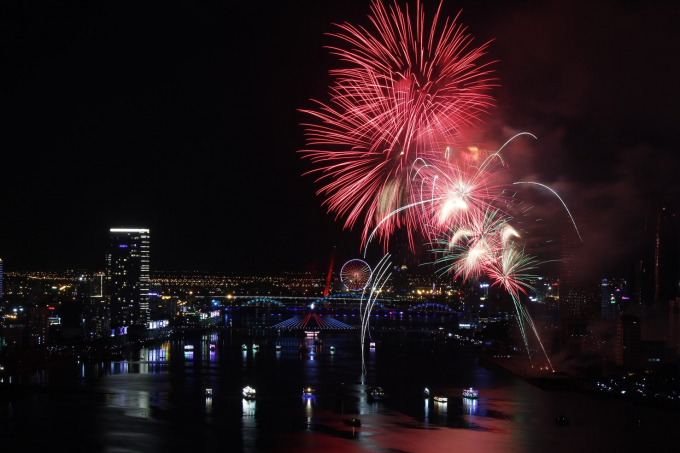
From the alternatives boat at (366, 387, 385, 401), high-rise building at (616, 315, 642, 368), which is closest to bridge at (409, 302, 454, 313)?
high-rise building at (616, 315, 642, 368)

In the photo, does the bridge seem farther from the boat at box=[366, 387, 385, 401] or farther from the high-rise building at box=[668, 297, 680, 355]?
the boat at box=[366, 387, 385, 401]

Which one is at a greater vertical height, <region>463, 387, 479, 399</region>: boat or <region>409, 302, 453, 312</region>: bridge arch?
<region>409, 302, 453, 312</region>: bridge arch

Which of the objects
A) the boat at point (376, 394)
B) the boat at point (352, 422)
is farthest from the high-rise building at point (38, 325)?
the boat at point (352, 422)

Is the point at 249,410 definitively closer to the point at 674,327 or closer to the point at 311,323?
the point at 674,327

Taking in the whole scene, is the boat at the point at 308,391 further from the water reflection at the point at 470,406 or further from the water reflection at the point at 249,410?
the water reflection at the point at 470,406

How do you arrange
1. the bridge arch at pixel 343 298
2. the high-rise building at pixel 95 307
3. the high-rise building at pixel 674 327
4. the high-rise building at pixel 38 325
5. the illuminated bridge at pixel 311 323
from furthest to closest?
the bridge arch at pixel 343 298 < the illuminated bridge at pixel 311 323 < the high-rise building at pixel 95 307 < the high-rise building at pixel 38 325 < the high-rise building at pixel 674 327

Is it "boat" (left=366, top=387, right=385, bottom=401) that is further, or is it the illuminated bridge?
the illuminated bridge
